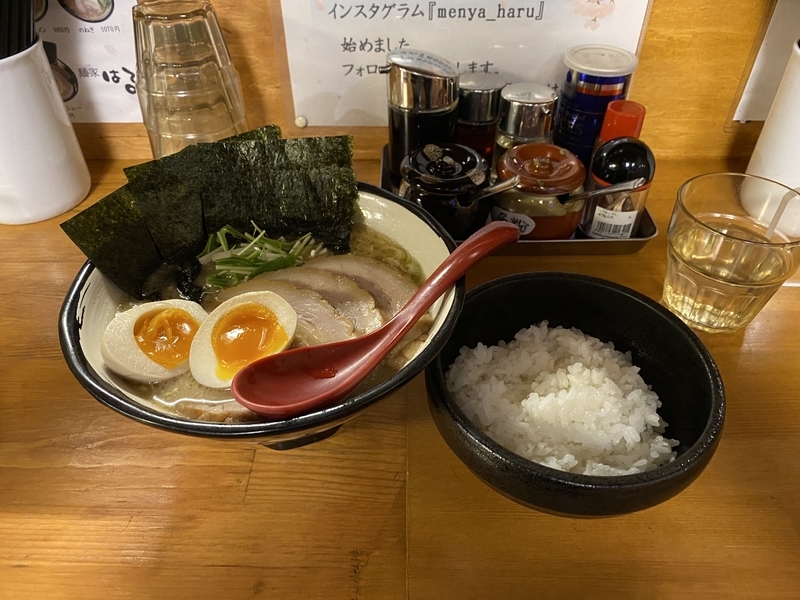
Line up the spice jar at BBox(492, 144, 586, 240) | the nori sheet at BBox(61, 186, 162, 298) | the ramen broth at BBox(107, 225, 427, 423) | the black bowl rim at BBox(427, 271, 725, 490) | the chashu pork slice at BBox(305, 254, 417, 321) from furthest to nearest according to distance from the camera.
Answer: the spice jar at BBox(492, 144, 586, 240), the chashu pork slice at BBox(305, 254, 417, 321), the nori sheet at BBox(61, 186, 162, 298), the ramen broth at BBox(107, 225, 427, 423), the black bowl rim at BBox(427, 271, 725, 490)

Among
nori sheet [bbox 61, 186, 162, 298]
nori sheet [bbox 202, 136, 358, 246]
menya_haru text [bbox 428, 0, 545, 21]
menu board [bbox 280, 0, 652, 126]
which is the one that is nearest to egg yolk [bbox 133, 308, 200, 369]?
nori sheet [bbox 61, 186, 162, 298]

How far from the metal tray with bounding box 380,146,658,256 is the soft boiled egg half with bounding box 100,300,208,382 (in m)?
0.66

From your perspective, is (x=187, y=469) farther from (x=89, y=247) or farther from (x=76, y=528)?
(x=89, y=247)

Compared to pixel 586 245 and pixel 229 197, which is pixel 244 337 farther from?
pixel 586 245

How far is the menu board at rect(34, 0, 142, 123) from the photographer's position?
1.30 m

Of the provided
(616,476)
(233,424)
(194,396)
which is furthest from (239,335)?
(616,476)

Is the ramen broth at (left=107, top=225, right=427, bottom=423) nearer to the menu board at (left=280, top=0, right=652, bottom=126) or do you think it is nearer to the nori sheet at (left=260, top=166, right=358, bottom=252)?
the nori sheet at (left=260, top=166, right=358, bottom=252)

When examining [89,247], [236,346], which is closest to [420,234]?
[236,346]

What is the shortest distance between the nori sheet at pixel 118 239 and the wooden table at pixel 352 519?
0.77 feet

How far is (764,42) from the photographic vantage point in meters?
1.31

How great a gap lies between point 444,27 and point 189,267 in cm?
78

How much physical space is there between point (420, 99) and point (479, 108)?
0.16 metres

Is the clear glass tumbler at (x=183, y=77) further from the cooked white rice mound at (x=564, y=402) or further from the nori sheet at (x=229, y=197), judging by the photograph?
the cooked white rice mound at (x=564, y=402)

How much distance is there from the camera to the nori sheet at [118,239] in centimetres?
92
